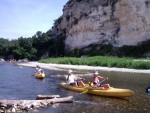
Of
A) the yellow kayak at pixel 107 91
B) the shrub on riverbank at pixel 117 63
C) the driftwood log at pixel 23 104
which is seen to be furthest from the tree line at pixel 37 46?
the driftwood log at pixel 23 104

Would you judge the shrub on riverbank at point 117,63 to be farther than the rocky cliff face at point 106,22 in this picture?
No

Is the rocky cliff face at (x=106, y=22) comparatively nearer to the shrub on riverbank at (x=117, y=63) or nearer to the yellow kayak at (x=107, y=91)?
the shrub on riverbank at (x=117, y=63)

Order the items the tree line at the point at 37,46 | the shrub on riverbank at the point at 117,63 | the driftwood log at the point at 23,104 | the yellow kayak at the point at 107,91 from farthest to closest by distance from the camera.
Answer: the tree line at the point at 37,46
the shrub on riverbank at the point at 117,63
the yellow kayak at the point at 107,91
the driftwood log at the point at 23,104

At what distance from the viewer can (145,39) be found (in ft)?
201

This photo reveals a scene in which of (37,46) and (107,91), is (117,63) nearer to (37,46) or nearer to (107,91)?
(107,91)

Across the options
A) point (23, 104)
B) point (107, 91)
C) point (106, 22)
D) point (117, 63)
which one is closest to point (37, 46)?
point (106, 22)

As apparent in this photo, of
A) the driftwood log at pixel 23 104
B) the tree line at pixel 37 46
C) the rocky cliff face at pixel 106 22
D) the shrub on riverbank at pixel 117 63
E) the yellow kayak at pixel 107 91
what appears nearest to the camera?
the driftwood log at pixel 23 104

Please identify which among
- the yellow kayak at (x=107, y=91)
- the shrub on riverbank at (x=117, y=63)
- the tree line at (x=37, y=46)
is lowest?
the yellow kayak at (x=107, y=91)

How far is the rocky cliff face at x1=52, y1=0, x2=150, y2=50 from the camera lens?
204 ft

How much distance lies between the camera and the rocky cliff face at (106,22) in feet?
204

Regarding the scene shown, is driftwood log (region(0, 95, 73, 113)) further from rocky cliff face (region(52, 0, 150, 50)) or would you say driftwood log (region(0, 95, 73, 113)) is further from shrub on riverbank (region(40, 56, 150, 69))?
rocky cliff face (region(52, 0, 150, 50))

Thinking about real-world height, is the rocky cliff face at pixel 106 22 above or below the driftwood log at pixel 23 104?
above

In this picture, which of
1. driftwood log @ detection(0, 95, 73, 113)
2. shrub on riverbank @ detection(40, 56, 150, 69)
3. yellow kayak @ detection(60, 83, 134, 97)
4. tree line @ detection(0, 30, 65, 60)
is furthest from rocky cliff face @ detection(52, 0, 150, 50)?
driftwood log @ detection(0, 95, 73, 113)

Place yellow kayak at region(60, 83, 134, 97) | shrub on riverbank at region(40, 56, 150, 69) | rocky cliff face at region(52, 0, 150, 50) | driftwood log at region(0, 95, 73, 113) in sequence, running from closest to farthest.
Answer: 1. driftwood log at region(0, 95, 73, 113)
2. yellow kayak at region(60, 83, 134, 97)
3. shrub on riverbank at region(40, 56, 150, 69)
4. rocky cliff face at region(52, 0, 150, 50)
